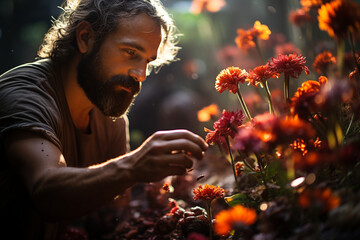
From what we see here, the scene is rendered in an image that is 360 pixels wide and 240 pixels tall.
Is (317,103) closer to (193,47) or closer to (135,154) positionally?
(135,154)

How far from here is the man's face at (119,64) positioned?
Answer: 1798 mm

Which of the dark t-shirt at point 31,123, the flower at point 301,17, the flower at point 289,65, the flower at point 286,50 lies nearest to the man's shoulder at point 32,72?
the dark t-shirt at point 31,123

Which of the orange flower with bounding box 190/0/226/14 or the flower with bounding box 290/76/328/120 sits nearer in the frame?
the flower with bounding box 290/76/328/120

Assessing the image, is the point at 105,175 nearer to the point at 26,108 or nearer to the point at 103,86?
the point at 26,108

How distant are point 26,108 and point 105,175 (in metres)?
0.58

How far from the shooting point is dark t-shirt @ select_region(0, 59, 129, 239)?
1.27m

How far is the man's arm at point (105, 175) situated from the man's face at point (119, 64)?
84 cm

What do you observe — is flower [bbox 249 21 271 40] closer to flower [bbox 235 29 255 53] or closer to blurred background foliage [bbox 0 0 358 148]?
flower [bbox 235 29 255 53]

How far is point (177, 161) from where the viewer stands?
1029 mm

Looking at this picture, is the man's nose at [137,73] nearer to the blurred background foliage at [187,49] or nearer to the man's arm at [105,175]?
the man's arm at [105,175]

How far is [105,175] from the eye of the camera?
106 cm

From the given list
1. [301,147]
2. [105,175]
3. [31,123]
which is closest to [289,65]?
[301,147]

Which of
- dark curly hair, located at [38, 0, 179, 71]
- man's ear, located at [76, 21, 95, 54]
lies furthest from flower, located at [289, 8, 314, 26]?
man's ear, located at [76, 21, 95, 54]

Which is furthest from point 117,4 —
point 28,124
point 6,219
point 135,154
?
point 6,219
